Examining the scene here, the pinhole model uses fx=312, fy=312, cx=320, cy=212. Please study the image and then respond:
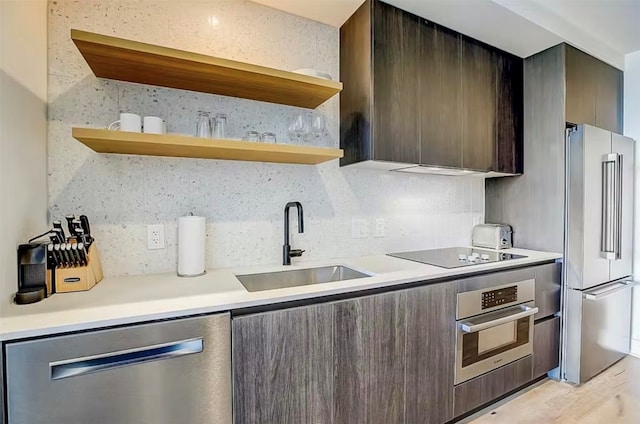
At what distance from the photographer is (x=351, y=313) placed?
53.1 inches

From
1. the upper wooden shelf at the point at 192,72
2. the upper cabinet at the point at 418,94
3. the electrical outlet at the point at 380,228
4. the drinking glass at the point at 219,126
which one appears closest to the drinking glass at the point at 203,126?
the drinking glass at the point at 219,126

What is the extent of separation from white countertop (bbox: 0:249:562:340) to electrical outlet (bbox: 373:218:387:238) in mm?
436

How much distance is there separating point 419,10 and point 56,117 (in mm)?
1956

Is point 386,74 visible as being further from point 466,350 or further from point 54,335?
point 54,335

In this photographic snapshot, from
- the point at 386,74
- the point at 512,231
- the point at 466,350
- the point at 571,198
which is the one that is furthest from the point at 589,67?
the point at 466,350

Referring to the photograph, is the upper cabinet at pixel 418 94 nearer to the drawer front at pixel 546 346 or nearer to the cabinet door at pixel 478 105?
the cabinet door at pixel 478 105

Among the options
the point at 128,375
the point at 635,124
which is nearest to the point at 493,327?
the point at 128,375

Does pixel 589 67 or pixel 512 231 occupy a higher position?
pixel 589 67

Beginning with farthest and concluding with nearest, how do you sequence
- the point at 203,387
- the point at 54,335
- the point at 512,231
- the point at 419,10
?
the point at 512,231 → the point at 419,10 → the point at 203,387 → the point at 54,335

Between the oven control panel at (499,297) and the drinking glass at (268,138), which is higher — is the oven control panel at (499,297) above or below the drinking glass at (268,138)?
below

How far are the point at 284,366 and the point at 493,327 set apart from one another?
1.27m

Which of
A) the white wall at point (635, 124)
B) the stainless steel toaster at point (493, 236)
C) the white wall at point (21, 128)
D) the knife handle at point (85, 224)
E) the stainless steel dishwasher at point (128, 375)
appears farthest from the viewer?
the white wall at point (635, 124)

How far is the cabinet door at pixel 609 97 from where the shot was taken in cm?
249

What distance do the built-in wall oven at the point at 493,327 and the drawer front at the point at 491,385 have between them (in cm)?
4
